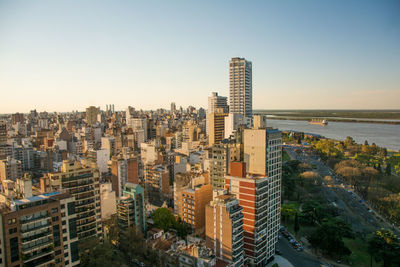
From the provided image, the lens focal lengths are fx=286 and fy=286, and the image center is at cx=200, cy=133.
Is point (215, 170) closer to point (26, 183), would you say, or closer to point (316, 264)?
point (316, 264)

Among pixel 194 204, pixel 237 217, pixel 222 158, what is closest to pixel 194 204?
pixel 194 204

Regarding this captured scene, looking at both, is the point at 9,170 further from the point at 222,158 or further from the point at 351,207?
the point at 351,207

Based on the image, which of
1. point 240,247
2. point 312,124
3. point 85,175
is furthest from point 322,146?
point 312,124

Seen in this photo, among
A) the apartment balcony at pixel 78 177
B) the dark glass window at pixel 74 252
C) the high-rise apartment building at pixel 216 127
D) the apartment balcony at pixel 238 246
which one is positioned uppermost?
the high-rise apartment building at pixel 216 127

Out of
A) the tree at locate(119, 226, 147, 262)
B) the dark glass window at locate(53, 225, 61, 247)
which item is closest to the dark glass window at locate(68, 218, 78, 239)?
the dark glass window at locate(53, 225, 61, 247)

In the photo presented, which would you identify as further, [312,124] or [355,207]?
[312,124]

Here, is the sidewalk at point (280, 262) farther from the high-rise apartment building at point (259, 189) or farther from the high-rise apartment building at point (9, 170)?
the high-rise apartment building at point (9, 170)

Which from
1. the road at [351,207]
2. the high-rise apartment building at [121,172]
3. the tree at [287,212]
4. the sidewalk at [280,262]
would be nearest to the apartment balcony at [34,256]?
the sidewalk at [280,262]
